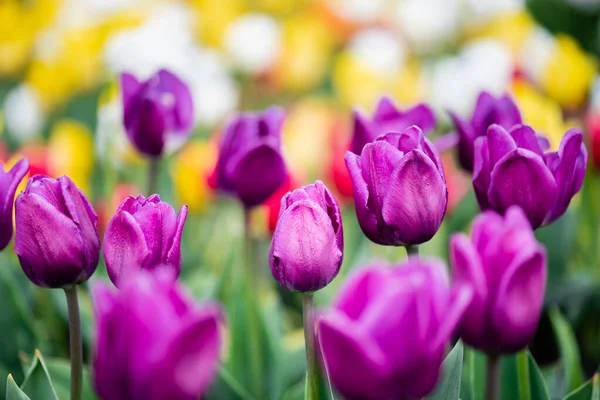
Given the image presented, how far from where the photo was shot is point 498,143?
608 mm

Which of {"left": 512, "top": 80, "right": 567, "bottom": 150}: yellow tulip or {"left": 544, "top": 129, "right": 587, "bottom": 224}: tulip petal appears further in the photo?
{"left": 512, "top": 80, "right": 567, "bottom": 150}: yellow tulip

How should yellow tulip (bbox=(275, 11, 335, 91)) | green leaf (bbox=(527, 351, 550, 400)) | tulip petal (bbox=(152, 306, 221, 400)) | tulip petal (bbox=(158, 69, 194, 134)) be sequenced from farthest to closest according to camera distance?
yellow tulip (bbox=(275, 11, 335, 91)) < tulip petal (bbox=(158, 69, 194, 134)) < green leaf (bbox=(527, 351, 550, 400)) < tulip petal (bbox=(152, 306, 221, 400))

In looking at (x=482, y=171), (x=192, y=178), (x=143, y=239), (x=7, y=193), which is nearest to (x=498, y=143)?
(x=482, y=171)

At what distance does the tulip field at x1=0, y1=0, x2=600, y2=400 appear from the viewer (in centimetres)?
41

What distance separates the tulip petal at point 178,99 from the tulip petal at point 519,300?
59 centimetres

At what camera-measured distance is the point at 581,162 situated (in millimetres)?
643

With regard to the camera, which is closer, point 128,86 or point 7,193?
point 7,193

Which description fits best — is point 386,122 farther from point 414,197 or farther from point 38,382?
point 38,382

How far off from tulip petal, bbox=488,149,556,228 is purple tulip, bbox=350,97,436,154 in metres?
0.17

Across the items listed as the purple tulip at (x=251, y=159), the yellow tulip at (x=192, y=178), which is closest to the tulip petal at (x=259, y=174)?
the purple tulip at (x=251, y=159)

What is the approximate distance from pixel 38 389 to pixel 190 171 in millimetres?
790

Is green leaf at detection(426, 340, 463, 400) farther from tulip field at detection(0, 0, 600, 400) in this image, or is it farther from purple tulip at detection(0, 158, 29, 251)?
purple tulip at detection(0, 158, 29, 251)

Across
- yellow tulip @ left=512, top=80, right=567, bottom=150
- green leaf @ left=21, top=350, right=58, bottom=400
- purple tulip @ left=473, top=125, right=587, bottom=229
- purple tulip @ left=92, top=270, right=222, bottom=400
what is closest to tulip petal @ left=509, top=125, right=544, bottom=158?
purple tulip @ left=473, top=125, right=587, bottom=229

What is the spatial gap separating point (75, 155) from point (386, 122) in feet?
2.99
